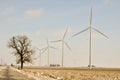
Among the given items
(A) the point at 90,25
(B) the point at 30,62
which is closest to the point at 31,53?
(B) the point at 30,62

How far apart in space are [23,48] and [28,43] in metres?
2.55

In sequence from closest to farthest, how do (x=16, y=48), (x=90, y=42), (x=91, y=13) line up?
(x=90, y=42) → (x=91, y=13) → (x=16, y=48)

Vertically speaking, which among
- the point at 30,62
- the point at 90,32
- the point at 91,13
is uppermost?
the point at 91,13

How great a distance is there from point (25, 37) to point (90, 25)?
4207cm

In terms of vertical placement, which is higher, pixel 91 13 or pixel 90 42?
pixel 91 13

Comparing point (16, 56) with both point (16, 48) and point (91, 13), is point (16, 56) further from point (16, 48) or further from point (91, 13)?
point (91, 13)

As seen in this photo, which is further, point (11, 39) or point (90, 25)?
point (11, 39)

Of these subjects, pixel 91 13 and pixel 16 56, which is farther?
pixel 16 56

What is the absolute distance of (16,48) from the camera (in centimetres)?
11719

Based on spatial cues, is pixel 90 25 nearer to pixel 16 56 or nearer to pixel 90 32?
pixel 90 32

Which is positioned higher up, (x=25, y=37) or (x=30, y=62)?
(x=25, y=37)

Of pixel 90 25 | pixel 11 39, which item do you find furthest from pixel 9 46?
pixel 90 25

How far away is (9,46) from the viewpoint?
118m

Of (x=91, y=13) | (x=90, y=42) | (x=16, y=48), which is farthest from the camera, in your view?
(x=16, y=48)
